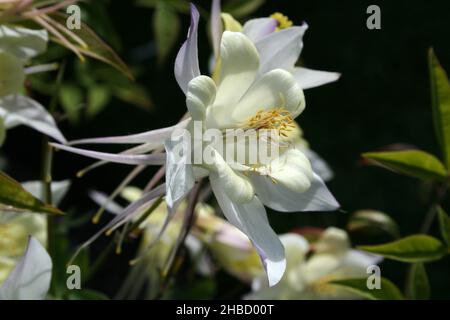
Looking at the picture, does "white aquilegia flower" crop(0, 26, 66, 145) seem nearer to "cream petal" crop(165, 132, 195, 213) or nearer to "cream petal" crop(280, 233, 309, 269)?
"cream petal" crop(165, 132, 195, 213)

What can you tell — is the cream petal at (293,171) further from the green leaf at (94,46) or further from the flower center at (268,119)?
the green leaf at (94,46)

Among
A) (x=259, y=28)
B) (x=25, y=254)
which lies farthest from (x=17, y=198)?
(x=259, y=28)

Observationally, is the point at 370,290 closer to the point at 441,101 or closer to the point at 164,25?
the point at 441,101

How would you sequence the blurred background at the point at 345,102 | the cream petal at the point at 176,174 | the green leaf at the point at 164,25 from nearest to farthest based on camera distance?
the cream petal at the point at 176,174 → the green leaf at the point at 164,25 → the blurred background at the point at 345,102

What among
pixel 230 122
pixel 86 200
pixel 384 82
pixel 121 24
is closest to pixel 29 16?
pixel 230 122

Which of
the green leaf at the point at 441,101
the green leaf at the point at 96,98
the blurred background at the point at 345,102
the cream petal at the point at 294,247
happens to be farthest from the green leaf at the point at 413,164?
the blurred background at the point at 345,102
